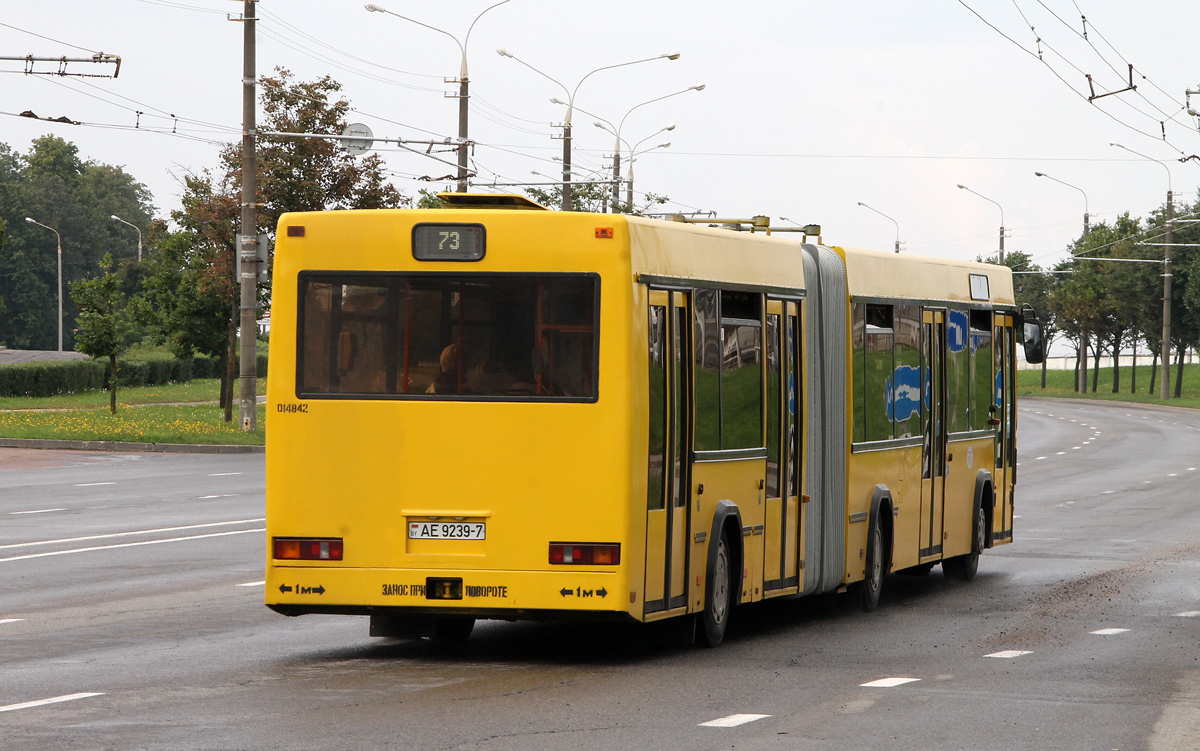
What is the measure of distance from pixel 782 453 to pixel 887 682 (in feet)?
8.54

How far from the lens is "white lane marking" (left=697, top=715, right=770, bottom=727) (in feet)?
27.1

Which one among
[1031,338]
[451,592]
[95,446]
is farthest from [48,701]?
[95,446]

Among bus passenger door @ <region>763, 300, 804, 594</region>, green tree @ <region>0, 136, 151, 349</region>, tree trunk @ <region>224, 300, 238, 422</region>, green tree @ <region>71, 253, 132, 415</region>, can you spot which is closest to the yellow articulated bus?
bus passenger door @ <region>763, 300, 804, 594</region>

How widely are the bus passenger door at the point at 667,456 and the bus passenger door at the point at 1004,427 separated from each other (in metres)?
7.11

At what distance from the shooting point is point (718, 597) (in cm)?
1130

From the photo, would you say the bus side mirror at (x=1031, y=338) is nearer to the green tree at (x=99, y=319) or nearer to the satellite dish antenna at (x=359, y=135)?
the satellite dish antenna at (x=359, y=135)

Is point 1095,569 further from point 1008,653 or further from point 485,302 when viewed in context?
point 485,302

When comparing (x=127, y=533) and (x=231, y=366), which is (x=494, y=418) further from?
(x=231, y=366)

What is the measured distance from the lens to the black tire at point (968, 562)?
16.4m

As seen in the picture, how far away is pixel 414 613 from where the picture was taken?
10094 millimetres

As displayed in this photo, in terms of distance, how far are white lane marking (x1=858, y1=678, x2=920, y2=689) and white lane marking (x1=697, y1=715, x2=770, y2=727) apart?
4.42 feet

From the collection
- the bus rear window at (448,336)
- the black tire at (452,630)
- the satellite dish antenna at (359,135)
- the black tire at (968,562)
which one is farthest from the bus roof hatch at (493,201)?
the satellite dish antenna at (359,135)

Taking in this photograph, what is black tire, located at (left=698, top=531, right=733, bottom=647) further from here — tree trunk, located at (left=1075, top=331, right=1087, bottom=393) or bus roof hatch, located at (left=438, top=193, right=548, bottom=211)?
tree trunk, located at (left=1075, top=331, right=1087, bottom=393)

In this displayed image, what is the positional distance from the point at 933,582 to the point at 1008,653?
5.02 m
